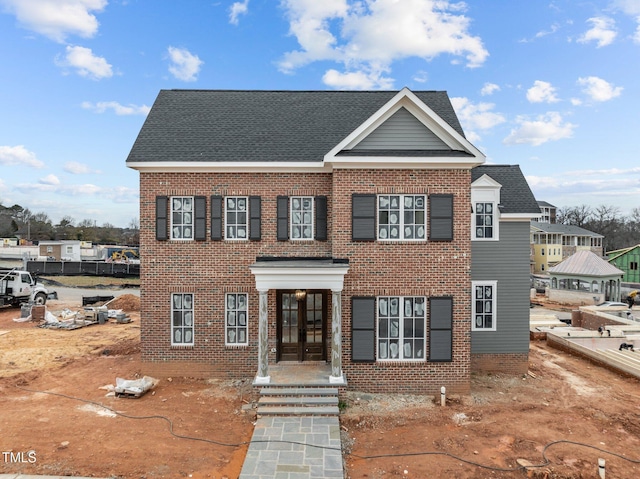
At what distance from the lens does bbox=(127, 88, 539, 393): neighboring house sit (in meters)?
10.2

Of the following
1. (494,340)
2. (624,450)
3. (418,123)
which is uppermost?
(418,123)

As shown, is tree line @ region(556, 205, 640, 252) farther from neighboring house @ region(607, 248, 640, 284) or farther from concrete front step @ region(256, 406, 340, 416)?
concrete front step @ region(256, 406, 340, 416)

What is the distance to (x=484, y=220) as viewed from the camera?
39.8ft

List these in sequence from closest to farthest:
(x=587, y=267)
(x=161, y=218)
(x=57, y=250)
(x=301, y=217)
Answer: (x=161, y=218), (x=301, y=217), (x=587, y=267), (x=57, y=250)

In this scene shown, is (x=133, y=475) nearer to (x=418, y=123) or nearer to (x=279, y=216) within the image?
(x=279, y=216)

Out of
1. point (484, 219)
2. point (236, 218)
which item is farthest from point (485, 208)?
Result: point (236, 218)

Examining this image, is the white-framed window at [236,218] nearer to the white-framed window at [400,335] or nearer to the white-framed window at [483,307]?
the white-framed window at [400,335]

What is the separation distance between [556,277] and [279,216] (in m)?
30.2

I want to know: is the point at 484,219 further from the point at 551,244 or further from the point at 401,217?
the point at 551,244

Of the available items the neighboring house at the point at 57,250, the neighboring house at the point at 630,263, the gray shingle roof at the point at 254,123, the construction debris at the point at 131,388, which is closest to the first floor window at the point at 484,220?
the gray shingle roof at the point at 254,123

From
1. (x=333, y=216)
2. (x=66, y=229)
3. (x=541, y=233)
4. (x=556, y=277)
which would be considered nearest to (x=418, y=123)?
(x=333, y=216)

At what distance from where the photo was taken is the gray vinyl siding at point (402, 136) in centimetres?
1034

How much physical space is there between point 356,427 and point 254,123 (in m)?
9.66

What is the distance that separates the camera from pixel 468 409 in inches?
373
